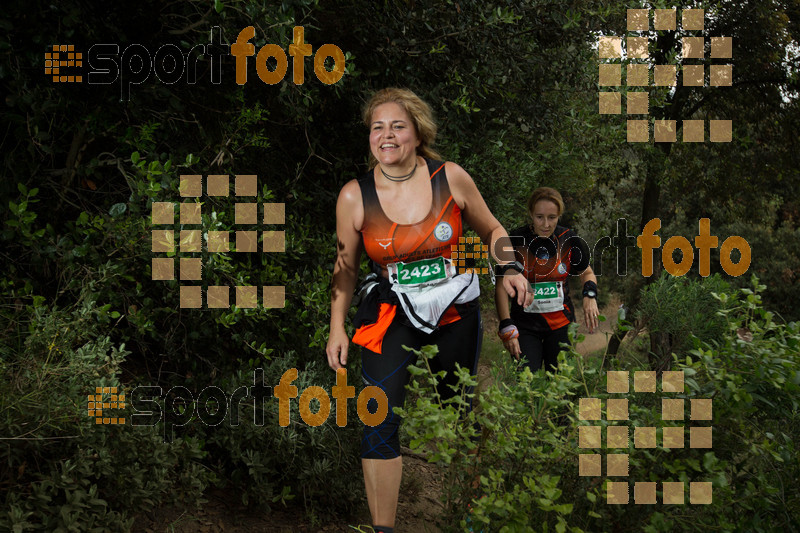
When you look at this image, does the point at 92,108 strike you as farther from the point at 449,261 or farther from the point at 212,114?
the point at 449,261

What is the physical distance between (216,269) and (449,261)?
5.35 ft

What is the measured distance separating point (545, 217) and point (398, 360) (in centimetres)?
244

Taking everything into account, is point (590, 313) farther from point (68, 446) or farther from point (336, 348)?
point (68, 446)

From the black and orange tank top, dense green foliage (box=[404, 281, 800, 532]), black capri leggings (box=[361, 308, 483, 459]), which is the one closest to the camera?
dense green foliage (box=[404, 281, 800, 532])

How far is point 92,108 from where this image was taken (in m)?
4.61

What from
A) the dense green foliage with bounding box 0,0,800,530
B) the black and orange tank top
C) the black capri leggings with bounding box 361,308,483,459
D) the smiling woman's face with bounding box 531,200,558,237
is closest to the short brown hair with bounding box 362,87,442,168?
the black and orange tank top

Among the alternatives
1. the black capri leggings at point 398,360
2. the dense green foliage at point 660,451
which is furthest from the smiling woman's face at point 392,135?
the dense green foliage at point 660,451

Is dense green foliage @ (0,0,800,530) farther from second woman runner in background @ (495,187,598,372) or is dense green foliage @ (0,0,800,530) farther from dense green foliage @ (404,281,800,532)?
second woman runner in background @ (495,187,598,372)

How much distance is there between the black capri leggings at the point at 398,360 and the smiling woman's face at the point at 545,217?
6.20ft

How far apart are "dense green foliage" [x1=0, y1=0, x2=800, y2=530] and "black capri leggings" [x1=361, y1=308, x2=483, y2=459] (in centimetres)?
44

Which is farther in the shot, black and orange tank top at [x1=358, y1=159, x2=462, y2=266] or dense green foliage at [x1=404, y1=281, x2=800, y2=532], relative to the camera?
black and orange tank top at [x1=358, y1=159, x2=462, y2=266]

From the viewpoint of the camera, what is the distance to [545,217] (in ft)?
18.0

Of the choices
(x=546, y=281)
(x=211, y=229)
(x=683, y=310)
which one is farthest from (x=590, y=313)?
(x=211, y=229)

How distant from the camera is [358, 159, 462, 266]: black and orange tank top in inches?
141
